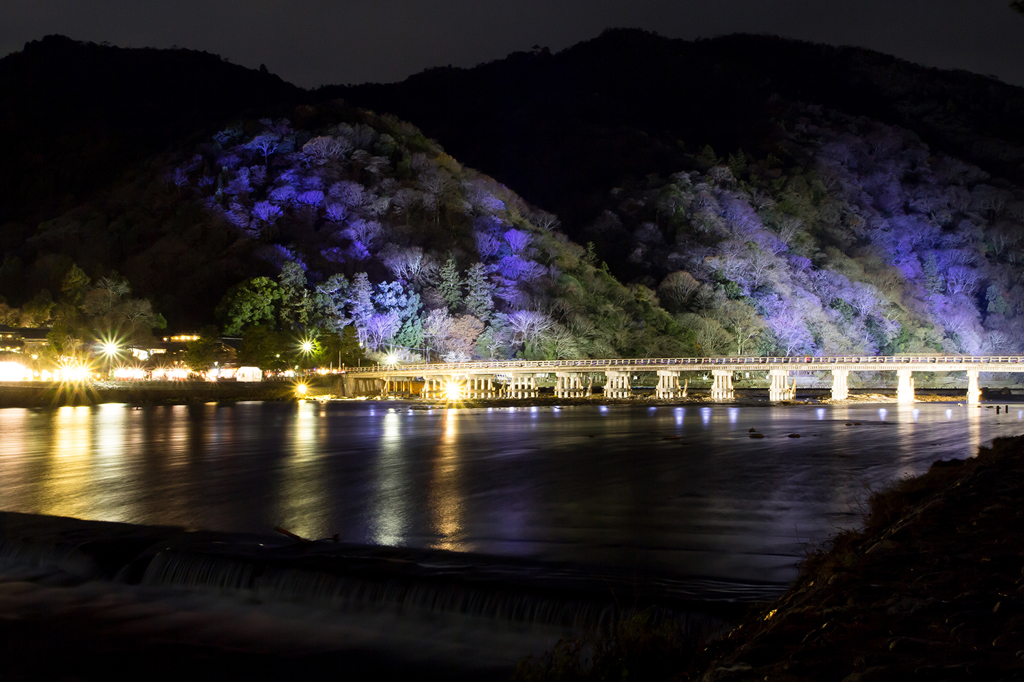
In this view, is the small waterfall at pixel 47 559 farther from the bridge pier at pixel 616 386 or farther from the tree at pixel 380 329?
the tree at pixel 380 329

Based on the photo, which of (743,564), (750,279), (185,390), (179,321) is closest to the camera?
(743,564)

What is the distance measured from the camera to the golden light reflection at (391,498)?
15.2 metres

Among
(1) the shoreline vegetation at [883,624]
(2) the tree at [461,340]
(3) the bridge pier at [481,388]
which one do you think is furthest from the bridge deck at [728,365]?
(1) the shoreline vegetation at [883,624]

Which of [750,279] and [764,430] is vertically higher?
[750,279]

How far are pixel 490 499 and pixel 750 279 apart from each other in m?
74.3

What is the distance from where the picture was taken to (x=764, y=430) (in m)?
39.3

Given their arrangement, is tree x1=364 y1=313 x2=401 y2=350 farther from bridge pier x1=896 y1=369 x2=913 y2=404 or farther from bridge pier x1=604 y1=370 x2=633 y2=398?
bridge pier x1=896 y1=369 x2=913 y2=404

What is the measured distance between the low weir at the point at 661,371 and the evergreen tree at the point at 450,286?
8.23m

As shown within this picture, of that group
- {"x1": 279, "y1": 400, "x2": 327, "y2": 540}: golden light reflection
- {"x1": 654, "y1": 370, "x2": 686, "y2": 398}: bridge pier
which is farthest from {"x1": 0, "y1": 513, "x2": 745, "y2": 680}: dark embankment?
{"x1": 654, "y1": 370, "x2": 686, "y2": 398}: bridge pier

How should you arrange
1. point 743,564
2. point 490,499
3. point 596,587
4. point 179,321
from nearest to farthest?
1. point 596,587
2. point 743,564
3. point 490,499
4. point 179,321

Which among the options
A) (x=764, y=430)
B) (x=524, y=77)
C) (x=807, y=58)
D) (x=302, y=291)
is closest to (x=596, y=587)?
(x=764, y=430)

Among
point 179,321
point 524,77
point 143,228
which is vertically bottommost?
point 179,321

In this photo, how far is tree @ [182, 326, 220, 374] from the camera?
69062 mm

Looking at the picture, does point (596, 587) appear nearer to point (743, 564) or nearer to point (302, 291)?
point (743, 564)
